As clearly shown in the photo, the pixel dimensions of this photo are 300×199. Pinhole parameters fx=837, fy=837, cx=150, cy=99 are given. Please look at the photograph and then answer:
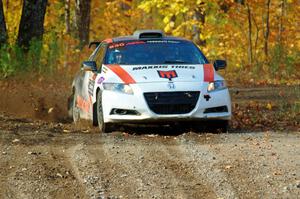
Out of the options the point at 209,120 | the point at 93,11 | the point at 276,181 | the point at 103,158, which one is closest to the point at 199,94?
the point at 209,120

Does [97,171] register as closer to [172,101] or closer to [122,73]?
[172,101]

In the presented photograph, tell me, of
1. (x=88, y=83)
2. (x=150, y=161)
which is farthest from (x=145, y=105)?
(x=150, y=161)

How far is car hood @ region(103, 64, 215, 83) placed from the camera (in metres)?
12.0

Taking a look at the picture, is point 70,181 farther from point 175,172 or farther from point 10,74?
point 10,74

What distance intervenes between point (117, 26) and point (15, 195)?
3070 cm

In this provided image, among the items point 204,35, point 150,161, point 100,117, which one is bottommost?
point 204,35

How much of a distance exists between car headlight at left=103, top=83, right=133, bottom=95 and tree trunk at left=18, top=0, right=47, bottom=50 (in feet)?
33.8

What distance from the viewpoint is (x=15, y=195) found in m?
7.81

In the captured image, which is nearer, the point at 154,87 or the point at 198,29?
the point at 154,87

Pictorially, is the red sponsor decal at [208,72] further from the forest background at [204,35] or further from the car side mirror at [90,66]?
the forest background at [204,35]

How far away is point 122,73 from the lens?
12266 millimetres

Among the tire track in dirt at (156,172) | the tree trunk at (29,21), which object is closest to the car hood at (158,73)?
the tire track in dirt at (156,172)

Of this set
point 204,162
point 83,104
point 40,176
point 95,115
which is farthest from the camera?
point 83,104

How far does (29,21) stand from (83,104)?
8870 mm
